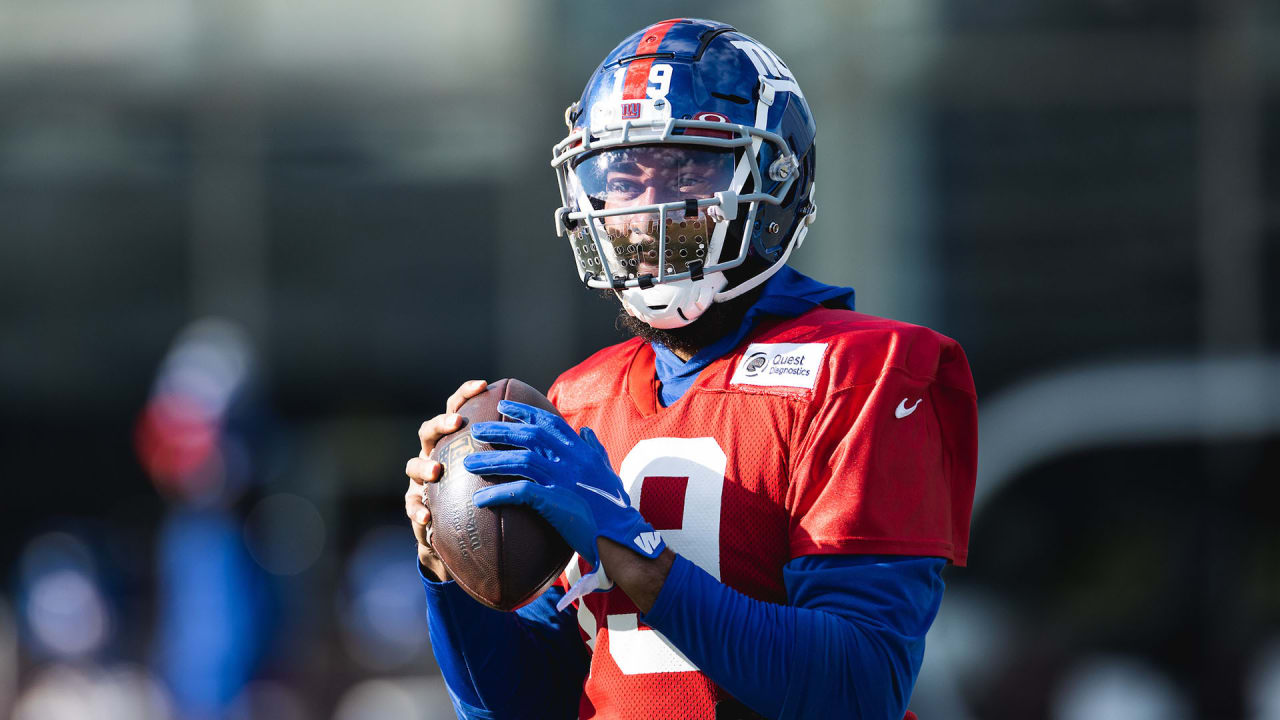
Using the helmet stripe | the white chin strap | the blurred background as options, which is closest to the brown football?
the white chin strap

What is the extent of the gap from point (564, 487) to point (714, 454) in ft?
0.86

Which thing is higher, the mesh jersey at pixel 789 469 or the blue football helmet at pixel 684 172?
the blue football helmet at pixel 684 172

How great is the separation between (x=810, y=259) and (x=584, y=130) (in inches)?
254

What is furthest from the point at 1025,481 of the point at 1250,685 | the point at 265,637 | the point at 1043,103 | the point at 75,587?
the point at 75,587

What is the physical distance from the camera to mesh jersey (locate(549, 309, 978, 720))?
6.33ft

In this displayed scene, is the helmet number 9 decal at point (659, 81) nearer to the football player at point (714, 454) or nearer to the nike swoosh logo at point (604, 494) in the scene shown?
the football player at point (714, 454)

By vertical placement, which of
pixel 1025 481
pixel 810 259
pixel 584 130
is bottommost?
pixel 1025 481

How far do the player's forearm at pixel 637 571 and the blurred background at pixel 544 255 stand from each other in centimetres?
571

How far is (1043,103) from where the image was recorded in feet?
29.0

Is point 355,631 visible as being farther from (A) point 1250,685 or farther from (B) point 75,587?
(A) point 1250,685

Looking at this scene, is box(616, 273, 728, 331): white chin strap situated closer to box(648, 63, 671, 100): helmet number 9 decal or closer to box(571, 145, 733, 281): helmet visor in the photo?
box(571, 145, 733, 281): helmet visor

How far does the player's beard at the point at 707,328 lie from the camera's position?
221 cm

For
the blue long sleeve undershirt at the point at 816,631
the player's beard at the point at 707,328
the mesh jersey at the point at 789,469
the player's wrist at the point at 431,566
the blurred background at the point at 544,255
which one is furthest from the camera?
the blurred background at the point at 544,255

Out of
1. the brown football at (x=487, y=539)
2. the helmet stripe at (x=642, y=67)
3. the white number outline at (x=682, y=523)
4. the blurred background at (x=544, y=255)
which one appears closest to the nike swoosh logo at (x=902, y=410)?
the white number outline at (x=682, y=523)
